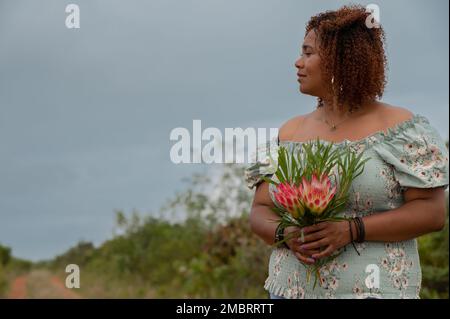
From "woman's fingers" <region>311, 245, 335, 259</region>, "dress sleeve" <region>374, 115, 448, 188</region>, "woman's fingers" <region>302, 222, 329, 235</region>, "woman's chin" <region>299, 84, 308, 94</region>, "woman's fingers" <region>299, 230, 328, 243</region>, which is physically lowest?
"woman's fingers" <region>311, 245, 335, 259</region>

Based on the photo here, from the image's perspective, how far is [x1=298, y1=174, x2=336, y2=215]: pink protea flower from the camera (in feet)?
8.41

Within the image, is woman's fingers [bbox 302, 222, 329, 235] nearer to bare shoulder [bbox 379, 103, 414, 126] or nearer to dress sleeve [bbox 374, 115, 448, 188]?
dress sleeve [bbox 374, 115, 448, 188]

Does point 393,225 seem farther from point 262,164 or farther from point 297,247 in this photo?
point 262,164

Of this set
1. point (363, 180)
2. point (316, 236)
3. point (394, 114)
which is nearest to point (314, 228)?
point (316, 236)

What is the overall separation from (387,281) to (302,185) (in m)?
0.45

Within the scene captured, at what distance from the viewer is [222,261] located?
30.4ft

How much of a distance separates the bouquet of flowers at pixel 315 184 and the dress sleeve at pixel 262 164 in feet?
0.47

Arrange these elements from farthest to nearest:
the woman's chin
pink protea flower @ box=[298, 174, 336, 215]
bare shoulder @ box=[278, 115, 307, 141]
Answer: bare shoulder @ box=[278, 115, 307, 141] < the woman's chin < pink protea flower @ box=[298, 174, 336, 215]

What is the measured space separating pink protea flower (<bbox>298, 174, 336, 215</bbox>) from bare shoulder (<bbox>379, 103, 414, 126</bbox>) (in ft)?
1.20

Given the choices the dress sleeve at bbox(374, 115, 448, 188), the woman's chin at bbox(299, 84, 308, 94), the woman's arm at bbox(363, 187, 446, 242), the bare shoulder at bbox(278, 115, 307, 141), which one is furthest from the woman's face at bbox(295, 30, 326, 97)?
the woman's arm at bbox(363, 187, 446, 242)

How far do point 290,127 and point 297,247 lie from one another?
0.55 meters

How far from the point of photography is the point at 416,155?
2701mm
